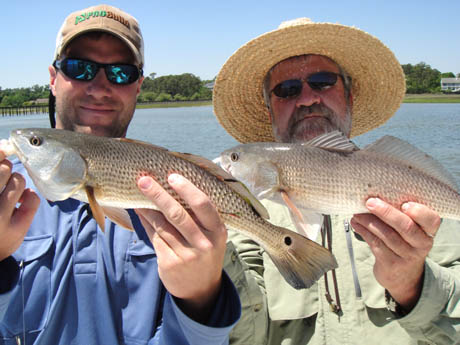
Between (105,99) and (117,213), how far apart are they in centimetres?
142

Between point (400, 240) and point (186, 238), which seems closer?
point (186, 238)

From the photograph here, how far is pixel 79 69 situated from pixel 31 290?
1.81 m

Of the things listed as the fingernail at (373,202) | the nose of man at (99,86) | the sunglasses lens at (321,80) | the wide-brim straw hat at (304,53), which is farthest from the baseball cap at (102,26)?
the fingernail at (373,202)

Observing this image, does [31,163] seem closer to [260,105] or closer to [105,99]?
[105,99]

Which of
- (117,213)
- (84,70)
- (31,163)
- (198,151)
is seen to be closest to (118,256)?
(117,213)

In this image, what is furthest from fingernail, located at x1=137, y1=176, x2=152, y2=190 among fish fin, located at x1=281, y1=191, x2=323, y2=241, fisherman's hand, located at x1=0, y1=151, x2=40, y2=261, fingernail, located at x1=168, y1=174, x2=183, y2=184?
fish fin, located at x1=281, y1=191, x2=323, y2=241

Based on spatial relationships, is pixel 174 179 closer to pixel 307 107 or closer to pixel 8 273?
pixel 8 273

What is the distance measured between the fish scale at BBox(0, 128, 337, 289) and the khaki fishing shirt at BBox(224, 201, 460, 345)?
79cm

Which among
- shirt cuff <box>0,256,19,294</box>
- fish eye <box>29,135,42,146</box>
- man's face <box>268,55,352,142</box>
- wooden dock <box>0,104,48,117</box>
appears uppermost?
man's face <box>268,55,352,142</box>

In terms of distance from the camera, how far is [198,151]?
19.4m

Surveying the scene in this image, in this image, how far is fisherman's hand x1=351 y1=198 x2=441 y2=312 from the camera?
223 centimetres

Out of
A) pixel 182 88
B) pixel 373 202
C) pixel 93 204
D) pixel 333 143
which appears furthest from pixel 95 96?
pixel 182 88

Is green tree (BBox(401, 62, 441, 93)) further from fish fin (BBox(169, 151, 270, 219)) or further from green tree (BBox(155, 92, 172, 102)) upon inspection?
fish fin (BBox(169, 151, 270, 219))

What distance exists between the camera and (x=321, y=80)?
3678mm
